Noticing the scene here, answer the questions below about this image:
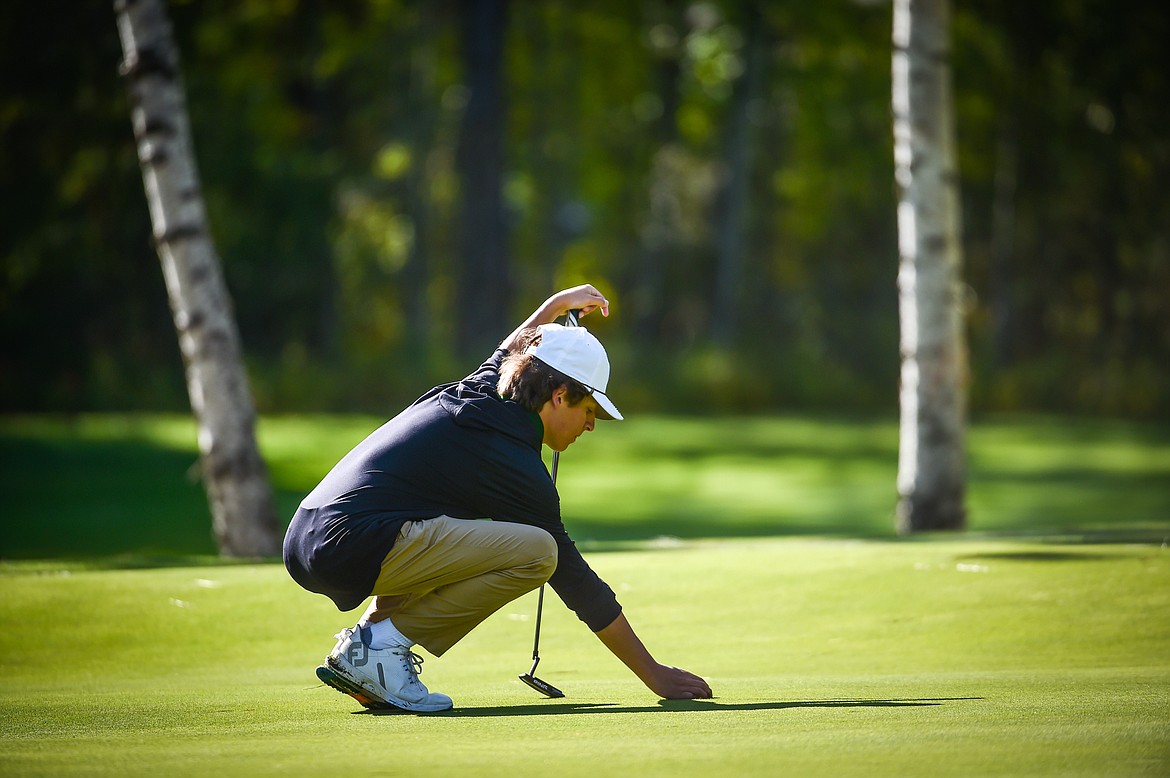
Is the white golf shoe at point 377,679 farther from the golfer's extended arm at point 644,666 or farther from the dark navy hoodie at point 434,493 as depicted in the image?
the golfer's extended arm at point 644,666

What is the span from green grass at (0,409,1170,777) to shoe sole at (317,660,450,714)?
10cm

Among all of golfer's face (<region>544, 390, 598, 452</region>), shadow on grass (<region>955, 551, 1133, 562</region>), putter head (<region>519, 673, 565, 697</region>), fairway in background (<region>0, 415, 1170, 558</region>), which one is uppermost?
golfer's face (<region>544, 390, 598, 452</region>)

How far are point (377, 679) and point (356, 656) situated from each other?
10cm

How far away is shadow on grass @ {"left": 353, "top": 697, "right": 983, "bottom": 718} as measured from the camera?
459cm

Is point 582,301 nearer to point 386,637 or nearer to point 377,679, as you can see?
point 386,637

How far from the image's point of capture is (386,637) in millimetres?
4875

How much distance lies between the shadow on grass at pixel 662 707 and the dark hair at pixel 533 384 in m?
0.93

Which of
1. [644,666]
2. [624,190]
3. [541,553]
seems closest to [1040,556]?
[644,666]

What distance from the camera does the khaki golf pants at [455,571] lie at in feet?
15.9

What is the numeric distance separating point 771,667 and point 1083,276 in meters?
27.5

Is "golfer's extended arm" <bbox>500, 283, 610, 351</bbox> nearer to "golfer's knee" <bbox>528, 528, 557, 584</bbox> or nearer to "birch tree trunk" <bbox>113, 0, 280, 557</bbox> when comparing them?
"golfer's knee" <bbox>528, 528, 557, 584</bbox>

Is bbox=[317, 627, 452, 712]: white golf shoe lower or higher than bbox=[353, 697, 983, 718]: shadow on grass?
higher

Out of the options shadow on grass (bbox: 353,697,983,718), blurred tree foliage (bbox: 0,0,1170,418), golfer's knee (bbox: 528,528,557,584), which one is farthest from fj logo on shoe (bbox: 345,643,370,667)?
blurred tree foliage (bbox: 0,0,1170,418)

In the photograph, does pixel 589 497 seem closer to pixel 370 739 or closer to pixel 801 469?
pixel 801 469
